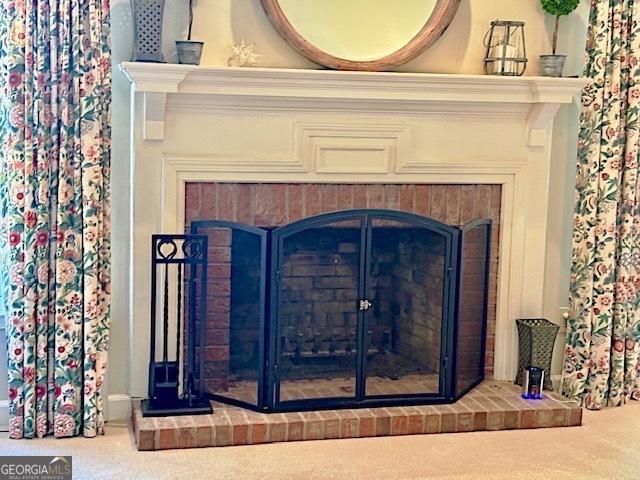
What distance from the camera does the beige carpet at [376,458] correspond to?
12.2 feet

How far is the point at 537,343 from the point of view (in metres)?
4.55

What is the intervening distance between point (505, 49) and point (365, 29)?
67 cm

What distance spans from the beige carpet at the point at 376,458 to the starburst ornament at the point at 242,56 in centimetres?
167

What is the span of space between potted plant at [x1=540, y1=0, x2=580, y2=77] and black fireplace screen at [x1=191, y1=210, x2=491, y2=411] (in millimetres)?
822

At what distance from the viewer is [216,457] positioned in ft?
12.6

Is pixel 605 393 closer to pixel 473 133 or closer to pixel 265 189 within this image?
pixel 473 133

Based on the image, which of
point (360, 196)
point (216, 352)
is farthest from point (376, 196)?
point (216, 352)

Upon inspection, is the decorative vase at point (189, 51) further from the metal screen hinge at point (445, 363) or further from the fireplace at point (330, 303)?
the metal screen hinge at point (445, 363)

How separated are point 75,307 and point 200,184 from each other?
0.77 meters

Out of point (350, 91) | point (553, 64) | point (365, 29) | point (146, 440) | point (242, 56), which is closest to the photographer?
point (146, 440)

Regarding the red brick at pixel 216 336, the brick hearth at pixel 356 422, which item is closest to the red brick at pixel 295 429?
the brick hearth at pixel 356 422

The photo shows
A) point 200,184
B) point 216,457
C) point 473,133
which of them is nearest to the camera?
point 216,457

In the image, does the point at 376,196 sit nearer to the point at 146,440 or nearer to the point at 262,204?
the point at 262,204

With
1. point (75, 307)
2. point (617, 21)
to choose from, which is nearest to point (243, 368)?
point (75, 307)
